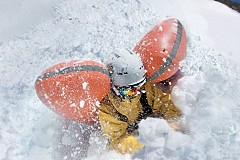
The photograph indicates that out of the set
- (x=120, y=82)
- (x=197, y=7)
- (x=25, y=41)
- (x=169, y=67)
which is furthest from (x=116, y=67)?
(x=197, y=7)

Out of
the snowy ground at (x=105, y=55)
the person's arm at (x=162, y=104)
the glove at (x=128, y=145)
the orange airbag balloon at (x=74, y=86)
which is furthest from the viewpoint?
the person's arm at (x=162, y=104)

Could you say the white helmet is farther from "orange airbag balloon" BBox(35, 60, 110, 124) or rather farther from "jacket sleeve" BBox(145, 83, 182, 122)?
"jacket sleeve" BBox(145, 83, 182, 122)

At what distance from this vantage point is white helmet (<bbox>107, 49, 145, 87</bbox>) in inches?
117

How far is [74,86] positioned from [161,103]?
71 centimetres

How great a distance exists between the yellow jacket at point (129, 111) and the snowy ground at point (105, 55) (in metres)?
0.11

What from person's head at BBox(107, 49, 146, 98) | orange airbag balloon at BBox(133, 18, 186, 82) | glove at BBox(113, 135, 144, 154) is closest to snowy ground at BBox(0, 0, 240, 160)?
glove at BBox(113, 135, 144, 154)

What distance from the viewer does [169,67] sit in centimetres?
317

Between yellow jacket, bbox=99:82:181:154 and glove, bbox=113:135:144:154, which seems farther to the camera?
yellow jacket, bbox=99:82:181:154

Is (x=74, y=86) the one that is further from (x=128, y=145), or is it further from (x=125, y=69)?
(x=128, y=145)

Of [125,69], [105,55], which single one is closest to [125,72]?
[125,69]

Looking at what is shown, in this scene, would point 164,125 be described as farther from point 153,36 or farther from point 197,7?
point 197,7

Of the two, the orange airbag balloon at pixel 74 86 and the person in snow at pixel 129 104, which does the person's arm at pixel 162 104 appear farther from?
the orange airbag balloon at pixel 74 86

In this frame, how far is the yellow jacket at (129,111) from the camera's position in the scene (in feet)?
10.0

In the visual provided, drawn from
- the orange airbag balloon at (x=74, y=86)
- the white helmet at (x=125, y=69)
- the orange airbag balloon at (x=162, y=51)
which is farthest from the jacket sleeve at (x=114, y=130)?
the orange airbag balloon at (x=162, y=51)
